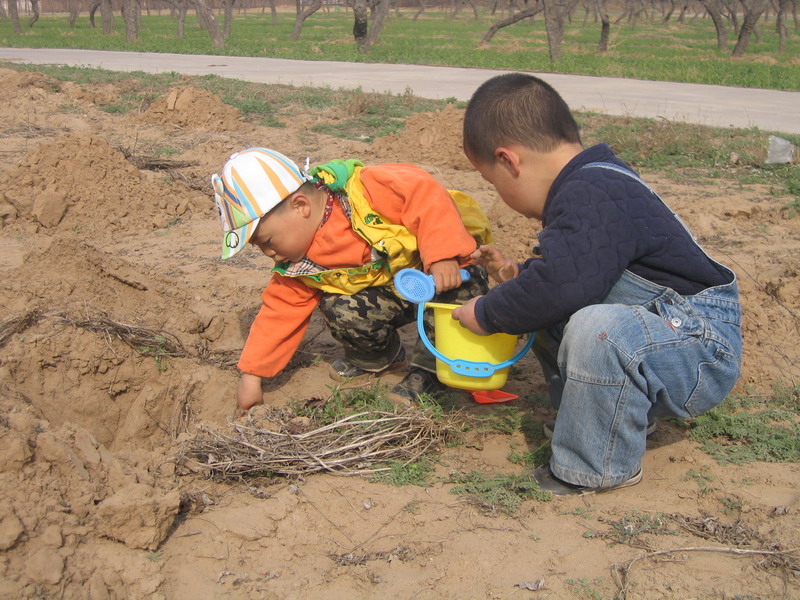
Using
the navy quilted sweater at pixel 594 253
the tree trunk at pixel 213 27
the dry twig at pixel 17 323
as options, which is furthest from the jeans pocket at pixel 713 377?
the tree trunk at pixel 213 27

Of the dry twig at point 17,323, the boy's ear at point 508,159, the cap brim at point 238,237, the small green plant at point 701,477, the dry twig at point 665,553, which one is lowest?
the small green plant at point 701,477

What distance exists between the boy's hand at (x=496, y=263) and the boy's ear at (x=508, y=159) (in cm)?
37

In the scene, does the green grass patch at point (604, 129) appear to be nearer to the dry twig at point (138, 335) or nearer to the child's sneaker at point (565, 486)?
the child's sneaker at point (565, 486)

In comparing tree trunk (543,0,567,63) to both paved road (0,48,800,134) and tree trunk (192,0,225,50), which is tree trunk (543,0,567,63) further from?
tree trunk (192,0,225,50)

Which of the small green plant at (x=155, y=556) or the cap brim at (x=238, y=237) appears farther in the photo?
the cap brim at (x=238, y=237)

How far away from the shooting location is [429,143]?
6734 millimetres

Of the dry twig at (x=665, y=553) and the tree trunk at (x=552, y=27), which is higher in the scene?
the tree trunk at (x=552, y=27)

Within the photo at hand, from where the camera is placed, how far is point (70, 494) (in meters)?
2.05

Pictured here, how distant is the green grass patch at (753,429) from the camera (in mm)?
2436

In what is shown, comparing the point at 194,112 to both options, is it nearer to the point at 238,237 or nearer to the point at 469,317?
the point at 238,237

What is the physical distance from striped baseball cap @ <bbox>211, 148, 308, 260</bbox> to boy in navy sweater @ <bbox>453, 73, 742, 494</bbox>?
72 centimetres

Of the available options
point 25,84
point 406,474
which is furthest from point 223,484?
point 25,84

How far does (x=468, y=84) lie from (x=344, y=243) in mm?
10973

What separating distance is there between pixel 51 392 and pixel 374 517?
1540mm
